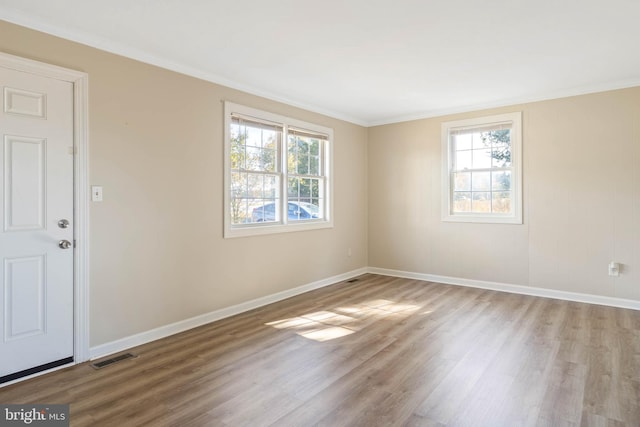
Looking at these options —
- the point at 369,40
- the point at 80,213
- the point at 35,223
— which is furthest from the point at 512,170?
the point at 35,223

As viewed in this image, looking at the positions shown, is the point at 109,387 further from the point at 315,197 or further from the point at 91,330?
the point at 315,197

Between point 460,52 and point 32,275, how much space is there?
3.92 m

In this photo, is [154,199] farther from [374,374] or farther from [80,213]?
[374,374]

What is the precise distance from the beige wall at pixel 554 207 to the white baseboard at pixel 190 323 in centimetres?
190

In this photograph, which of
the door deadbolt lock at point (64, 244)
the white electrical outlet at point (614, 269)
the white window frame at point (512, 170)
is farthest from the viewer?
the white window frame at point (512, 170)

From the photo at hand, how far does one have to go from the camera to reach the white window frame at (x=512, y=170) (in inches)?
194

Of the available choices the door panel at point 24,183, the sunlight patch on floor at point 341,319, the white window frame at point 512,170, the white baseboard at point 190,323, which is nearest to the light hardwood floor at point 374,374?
the sunlight patch on floor at point 341,319

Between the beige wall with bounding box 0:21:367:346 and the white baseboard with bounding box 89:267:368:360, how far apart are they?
0.05 metres

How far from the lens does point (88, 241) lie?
2.94 meters

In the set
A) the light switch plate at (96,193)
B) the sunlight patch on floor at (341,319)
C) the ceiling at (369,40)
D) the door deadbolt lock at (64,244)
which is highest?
the ceiling at (369,40)

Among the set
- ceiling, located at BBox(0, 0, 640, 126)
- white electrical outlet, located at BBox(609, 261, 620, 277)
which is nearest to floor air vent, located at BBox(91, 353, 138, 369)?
ceiling, located at BBox(0, 0, 640, 126)

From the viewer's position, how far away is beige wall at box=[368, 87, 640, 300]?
4266mm

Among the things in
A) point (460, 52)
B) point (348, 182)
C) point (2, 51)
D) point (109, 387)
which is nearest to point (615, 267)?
point (460, 52)

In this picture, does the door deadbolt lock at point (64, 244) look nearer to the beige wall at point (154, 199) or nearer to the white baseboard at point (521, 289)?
the beige wall at point (154, 199)
